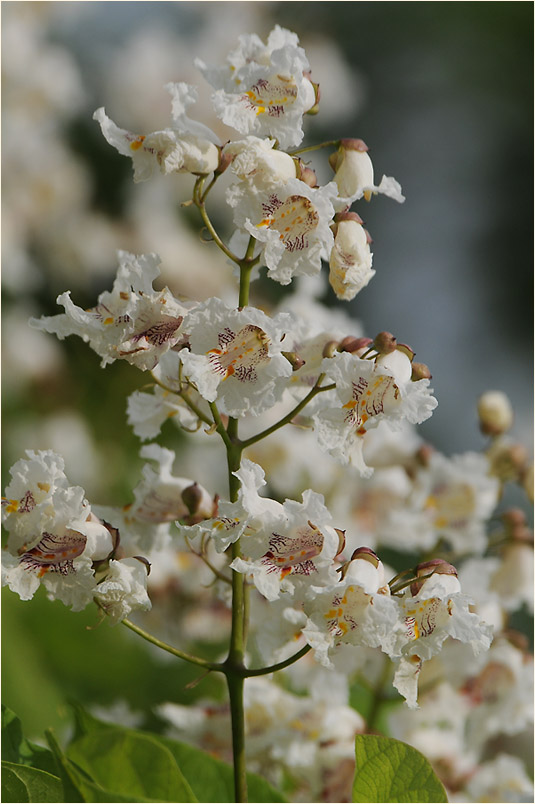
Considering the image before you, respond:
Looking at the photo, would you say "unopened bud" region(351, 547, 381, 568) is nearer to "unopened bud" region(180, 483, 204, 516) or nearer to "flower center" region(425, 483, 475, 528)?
"unopened bud" region(180, 483, 204, 516)

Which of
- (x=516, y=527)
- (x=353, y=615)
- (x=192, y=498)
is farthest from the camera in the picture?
(x=516, y=527)

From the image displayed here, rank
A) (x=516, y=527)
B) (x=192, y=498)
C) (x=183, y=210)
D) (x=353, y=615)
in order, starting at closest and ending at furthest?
(x=353, y=615) → (x=192, y=498) → (x=516, y=527) → (x=183, y=210)

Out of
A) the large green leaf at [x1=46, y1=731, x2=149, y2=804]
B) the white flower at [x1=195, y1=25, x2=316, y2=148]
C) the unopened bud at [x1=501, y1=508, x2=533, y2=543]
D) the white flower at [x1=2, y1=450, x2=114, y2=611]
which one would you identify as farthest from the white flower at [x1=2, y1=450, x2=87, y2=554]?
the unopened bud at [x1=501, y1=508, x2=533, y2=543]

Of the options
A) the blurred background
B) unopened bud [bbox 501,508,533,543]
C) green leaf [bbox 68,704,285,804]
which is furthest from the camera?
the blurred background

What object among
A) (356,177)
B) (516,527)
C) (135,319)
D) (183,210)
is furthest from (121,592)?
(183,210)

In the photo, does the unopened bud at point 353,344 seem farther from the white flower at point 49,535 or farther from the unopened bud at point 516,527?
the unopened bud at point 516,527

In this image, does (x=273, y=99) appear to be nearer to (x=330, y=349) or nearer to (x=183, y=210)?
(x=330, y=349)

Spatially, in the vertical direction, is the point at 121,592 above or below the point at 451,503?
below
